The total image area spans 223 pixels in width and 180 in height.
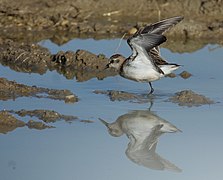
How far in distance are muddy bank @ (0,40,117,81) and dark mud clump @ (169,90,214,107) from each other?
66.7 inches

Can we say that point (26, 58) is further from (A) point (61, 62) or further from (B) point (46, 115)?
(B) point (46, 115)

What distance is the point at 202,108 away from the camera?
10.1 m

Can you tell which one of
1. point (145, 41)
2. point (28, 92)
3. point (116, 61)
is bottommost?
point (28, 92)

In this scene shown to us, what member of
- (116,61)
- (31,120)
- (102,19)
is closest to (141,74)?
(116,61)

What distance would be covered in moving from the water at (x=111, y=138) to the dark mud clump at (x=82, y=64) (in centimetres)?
23

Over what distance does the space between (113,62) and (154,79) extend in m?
0.64

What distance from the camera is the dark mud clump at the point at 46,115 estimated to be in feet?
30.8

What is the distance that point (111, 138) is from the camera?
8.87 m

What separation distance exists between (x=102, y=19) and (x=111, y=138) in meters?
6.15

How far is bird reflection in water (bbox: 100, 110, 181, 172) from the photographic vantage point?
8086mm

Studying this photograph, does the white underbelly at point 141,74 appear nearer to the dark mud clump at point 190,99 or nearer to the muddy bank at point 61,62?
A: the dark mud clump at point 190,99

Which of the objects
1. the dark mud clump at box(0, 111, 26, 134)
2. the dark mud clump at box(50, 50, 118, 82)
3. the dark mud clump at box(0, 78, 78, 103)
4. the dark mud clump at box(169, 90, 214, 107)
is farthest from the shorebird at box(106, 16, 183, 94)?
the dark mud clump at box(0, 111, 26, 134)

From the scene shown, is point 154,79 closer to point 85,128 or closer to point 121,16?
point 85,128

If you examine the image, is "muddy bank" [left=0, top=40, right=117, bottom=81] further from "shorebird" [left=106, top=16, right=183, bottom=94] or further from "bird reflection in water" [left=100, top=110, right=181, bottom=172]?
"bird reflection in water" [left=100, top=110, right=181, bottom=172]
